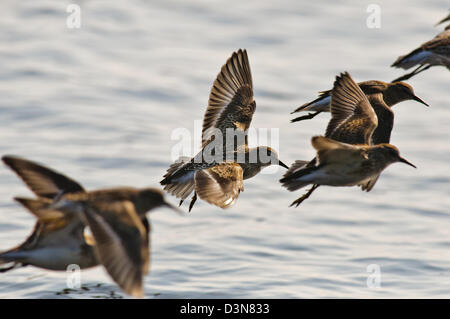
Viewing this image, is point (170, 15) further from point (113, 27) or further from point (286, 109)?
point (286, 109)

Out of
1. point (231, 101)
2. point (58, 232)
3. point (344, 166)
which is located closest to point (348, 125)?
point (344, 166)

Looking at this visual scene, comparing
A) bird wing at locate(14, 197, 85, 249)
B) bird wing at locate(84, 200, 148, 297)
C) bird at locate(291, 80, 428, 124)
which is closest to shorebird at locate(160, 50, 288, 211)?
bird at locate(291, 80, 428, 124)

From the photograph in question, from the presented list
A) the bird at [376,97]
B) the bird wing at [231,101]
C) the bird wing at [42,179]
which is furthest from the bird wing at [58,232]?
the bird at [376,97]

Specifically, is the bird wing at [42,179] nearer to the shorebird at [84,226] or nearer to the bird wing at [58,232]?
the shorebird at [84,226]

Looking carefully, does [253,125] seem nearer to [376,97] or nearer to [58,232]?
[376,97]

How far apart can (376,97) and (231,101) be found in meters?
1.56

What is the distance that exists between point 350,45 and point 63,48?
7349 millimetres

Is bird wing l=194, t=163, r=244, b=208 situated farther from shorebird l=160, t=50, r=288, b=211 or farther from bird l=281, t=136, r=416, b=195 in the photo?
bird l=281, t=136, r=416, b=195

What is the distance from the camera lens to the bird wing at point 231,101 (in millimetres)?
9820

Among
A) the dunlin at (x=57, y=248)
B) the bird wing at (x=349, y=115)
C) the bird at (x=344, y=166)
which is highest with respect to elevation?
the bird wing at (x=349, y=115)

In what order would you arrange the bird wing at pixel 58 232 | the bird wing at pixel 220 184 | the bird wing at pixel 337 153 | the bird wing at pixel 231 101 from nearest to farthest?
1. the bird wing at pixel 58 232
2. the bird wing at pixel 337 153
3. the bird wing at pixel 220 184
4. the bird wing at pixel 231 101

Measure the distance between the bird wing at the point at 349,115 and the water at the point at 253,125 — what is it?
4.35 meters

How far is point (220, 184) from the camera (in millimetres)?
8594

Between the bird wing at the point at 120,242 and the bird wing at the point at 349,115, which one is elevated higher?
the bird wing at the point at 349,115
